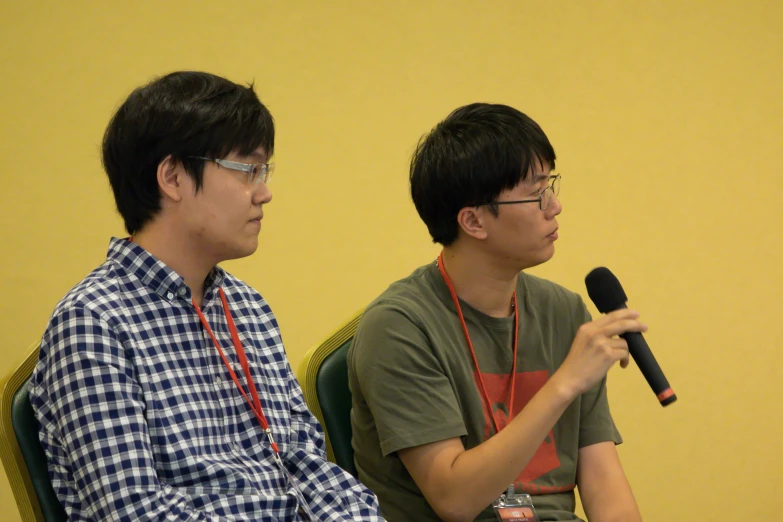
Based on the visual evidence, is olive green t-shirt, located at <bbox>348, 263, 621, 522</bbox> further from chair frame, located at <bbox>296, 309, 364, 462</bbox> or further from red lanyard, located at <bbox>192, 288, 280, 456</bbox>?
red lanyard, located at <bbox>192, 288, 280, 456</bbox>

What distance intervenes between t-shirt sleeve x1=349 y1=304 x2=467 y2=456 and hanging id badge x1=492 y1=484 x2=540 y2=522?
0.18m

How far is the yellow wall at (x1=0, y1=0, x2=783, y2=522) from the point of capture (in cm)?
262

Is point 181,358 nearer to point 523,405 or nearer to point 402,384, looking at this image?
point 402,384

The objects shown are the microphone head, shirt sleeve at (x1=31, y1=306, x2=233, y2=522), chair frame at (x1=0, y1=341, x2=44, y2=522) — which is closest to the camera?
shirt sleeve at (x1=31, y1=306, x2=233, y2=522)

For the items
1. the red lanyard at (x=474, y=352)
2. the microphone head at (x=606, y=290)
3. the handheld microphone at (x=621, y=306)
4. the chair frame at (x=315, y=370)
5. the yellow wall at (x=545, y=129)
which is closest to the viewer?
the handheld microphone at (x=621, y=306)

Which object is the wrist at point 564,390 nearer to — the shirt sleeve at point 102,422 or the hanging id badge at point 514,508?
the hanging id badge at point 514,508

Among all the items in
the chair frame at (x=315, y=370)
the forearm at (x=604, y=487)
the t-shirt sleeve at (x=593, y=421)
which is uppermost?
the chair frame at (x=315, y=370)

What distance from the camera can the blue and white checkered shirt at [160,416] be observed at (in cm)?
139

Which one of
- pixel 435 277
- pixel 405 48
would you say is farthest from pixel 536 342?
pixel 405 48

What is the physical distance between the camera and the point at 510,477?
173cm

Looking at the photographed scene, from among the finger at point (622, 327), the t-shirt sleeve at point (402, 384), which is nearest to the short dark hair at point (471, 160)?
the t-shirt sleeve at point (402, 384)

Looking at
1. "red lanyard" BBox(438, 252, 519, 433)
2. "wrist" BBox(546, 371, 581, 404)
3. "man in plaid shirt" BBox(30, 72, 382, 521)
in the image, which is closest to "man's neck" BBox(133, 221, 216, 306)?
"man in plaid shirt" BBox(30, 72, 382, 521)

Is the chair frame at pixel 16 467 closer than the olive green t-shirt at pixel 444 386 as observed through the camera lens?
Yes

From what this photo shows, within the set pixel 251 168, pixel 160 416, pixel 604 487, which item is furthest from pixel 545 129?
pixel 160 416
